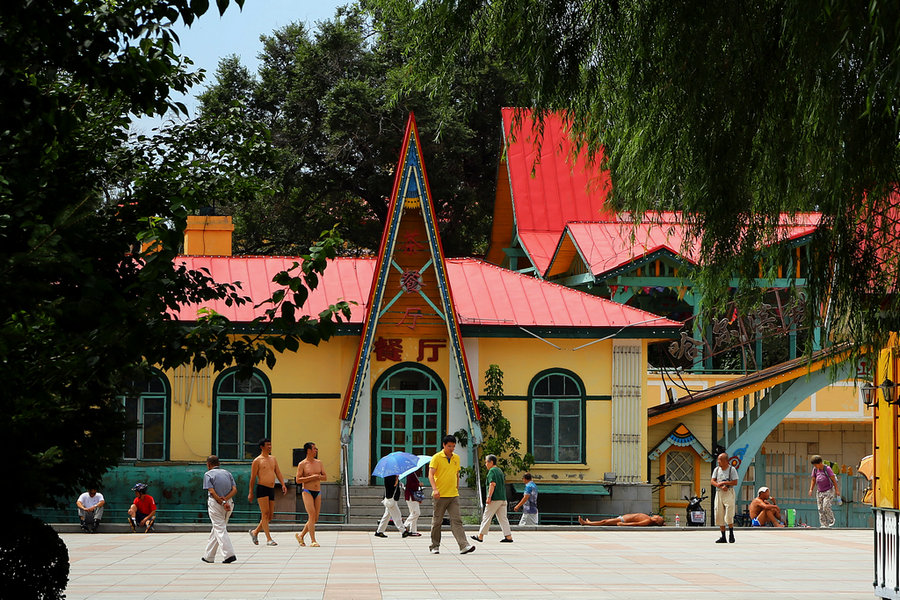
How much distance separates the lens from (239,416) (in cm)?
2778

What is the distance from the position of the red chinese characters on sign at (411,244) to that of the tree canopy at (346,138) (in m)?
13.9

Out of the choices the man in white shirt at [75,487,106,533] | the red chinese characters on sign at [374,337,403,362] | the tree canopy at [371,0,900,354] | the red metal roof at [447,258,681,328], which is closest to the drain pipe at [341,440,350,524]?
the red chinese characters on sign at [374,337,403,362]

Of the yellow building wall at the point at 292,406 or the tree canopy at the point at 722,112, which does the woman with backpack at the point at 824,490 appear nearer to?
the yellow building wall at the point at 292,406

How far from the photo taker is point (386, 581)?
1435 centimetres

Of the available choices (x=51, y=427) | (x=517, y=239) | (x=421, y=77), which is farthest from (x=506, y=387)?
(x=51, y=427)

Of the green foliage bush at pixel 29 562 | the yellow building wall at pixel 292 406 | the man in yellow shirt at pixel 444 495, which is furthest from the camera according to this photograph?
the yellow building wall at pixel 292 406

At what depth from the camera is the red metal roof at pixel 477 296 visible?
2798 centimetres

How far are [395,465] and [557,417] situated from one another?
8.15 metres

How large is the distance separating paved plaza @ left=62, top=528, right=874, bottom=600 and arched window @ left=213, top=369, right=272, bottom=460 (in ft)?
16.7

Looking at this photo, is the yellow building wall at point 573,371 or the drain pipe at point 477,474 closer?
the drain pipe at point 477,474

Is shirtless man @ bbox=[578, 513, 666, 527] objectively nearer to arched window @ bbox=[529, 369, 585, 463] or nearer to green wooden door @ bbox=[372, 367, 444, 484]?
arched window @ bbox=[529, 369, 585, 463]

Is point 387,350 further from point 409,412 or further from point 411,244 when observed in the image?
point 411,244

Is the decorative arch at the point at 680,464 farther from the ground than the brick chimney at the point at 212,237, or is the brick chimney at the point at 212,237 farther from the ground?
the brick chimney at the point at 212,237

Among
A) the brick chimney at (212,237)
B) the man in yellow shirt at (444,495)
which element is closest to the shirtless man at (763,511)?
the man in yellow shirt at (444,495)
